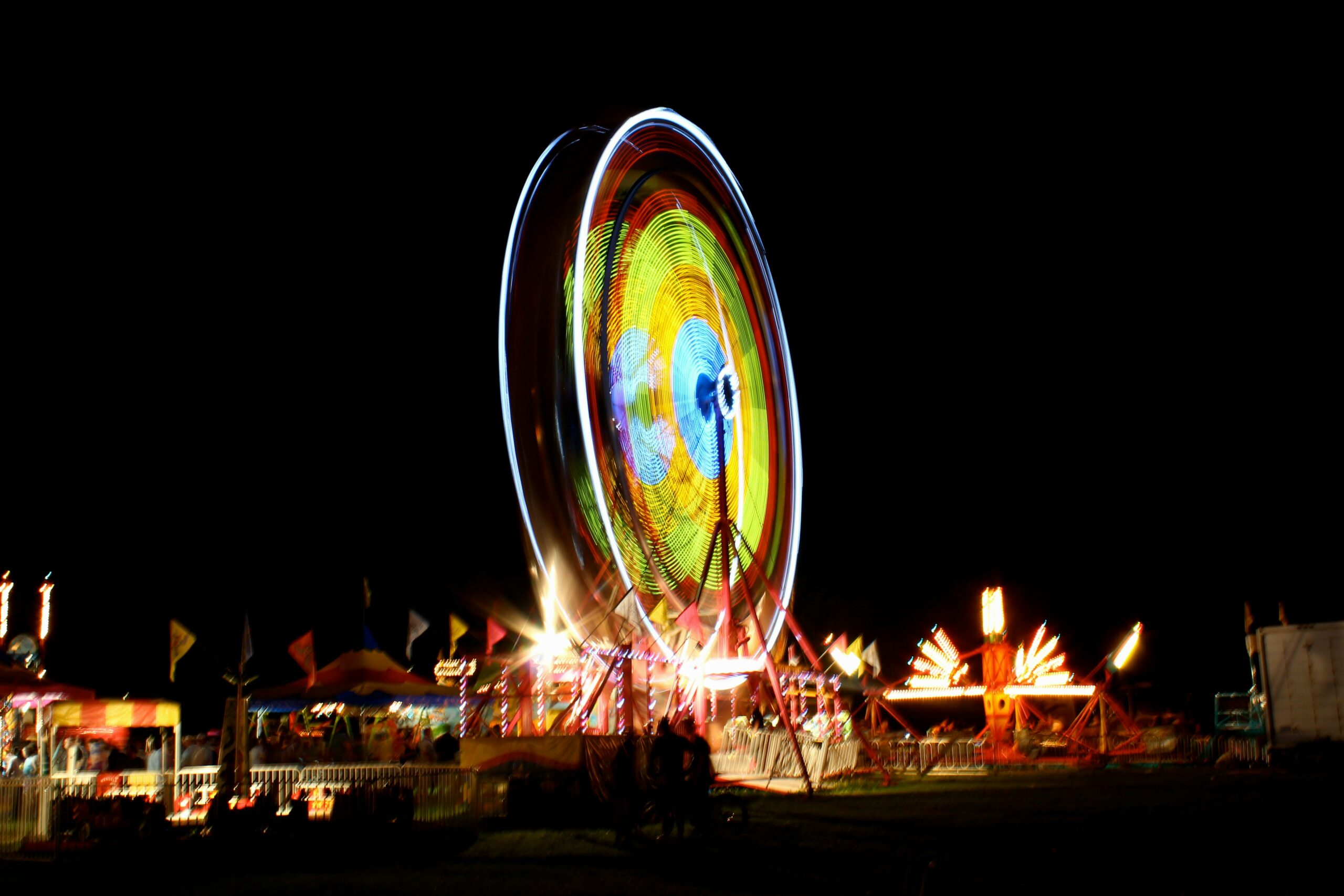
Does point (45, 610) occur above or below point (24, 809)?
above

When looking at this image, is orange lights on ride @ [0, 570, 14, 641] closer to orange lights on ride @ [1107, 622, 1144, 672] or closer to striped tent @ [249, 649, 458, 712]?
striped tent @ [249, 649, 458, 712]

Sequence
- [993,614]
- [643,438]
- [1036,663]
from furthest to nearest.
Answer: [993,614] → [1036,663] → [643,438]

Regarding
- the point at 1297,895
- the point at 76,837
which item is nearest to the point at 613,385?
the point at 76,837

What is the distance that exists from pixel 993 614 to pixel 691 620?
1705 centimetres

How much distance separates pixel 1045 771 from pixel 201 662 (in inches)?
1945

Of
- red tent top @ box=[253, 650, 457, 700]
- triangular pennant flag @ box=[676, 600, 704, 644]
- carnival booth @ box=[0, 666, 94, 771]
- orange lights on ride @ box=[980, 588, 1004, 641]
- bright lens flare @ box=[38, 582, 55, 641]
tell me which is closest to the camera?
carnival booth @ box=[0, 666, 94, 771]

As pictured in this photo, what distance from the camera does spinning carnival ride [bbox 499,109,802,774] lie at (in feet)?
64.2

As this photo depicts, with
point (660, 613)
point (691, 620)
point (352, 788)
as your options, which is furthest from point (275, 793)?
point (691, 620)

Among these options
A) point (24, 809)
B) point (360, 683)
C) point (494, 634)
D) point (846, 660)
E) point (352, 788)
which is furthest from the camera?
point (846, 660)

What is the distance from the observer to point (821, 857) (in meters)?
10.9

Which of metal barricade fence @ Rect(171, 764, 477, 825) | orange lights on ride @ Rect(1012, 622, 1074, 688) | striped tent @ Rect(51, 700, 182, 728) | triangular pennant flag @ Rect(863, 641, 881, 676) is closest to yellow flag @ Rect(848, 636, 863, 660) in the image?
triangular pennant flag @ Rect(863, 641, 881, 676)

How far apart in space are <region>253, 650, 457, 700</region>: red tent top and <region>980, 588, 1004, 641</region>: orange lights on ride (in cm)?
1663

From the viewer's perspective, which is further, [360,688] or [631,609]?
[360,688]

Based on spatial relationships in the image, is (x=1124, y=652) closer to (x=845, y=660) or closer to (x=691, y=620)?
(x=845, y=660)
